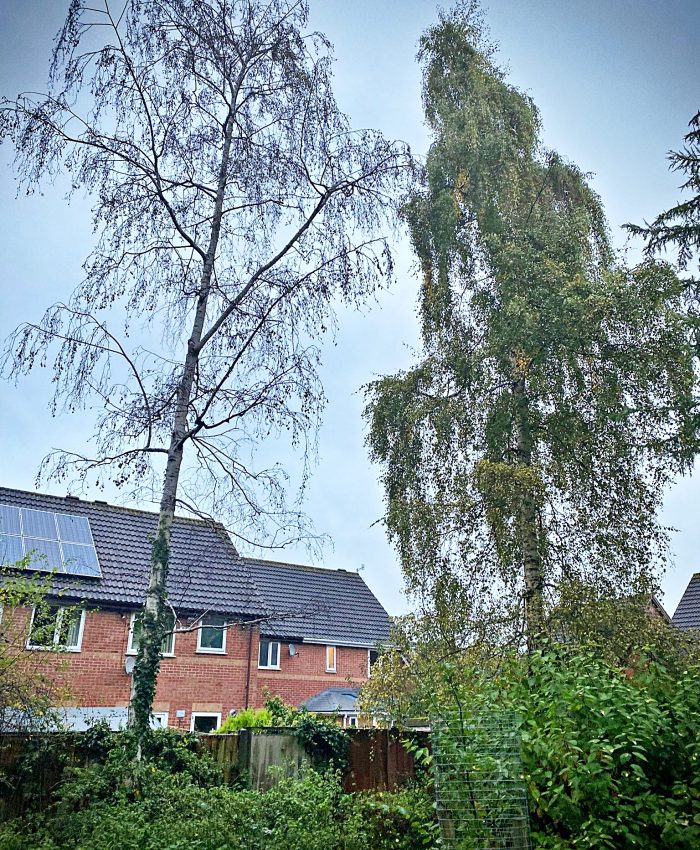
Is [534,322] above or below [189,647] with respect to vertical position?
above

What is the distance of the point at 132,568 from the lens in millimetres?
18578

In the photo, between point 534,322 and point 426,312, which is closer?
point 534,322

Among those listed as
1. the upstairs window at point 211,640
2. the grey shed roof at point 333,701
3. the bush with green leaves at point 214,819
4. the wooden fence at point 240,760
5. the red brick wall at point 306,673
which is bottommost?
the bush with green leaves at point 214,819

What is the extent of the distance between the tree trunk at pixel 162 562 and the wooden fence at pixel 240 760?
3.16ft

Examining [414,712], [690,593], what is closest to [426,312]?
[414,712]

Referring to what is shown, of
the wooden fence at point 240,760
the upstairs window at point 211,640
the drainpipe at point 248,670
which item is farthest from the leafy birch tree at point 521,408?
the drainpipe at point 248,670

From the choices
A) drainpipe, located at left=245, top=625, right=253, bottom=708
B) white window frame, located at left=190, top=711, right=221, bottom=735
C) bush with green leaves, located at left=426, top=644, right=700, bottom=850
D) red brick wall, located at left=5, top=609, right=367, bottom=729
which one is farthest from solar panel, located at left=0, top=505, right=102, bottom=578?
bush with green leaves, located at left=426, top=644, right=700, bottom=850

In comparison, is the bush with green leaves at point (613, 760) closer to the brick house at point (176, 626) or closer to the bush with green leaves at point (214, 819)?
the bush with green leaves at point (214, 819)

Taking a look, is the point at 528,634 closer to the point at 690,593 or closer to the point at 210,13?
the point at 210,13

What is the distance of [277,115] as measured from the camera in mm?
9414

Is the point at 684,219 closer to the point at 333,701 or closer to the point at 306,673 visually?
the point at 333,701

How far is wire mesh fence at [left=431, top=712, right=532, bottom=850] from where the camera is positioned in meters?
4.27

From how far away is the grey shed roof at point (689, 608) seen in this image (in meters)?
22.0

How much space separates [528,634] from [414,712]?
10.0ft
